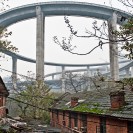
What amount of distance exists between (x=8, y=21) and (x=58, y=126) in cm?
5712

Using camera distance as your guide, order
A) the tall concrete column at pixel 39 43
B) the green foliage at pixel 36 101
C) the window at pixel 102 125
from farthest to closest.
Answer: the tall concrete column at pixel 39 43 → the green foliage at pixel 36 101 → the window at pixel 102 125

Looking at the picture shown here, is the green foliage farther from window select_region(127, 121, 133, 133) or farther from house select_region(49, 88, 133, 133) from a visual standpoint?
window select_region(127, 121, 133, 133)

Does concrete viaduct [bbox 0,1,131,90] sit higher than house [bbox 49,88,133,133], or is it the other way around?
concrete viaduct [bbox 0,1,131,90]

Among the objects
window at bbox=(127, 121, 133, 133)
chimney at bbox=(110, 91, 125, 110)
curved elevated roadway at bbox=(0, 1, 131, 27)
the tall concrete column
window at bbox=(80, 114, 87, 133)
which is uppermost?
curved elevated roadway at bbox=(0, 1, 131, 27)

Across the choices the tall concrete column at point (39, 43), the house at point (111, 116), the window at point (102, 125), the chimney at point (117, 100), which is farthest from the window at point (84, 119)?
the tall concrete column at point (39, 43)

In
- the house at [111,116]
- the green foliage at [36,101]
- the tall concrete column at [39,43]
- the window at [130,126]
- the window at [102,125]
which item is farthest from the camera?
the tall concrete column at [39,43]

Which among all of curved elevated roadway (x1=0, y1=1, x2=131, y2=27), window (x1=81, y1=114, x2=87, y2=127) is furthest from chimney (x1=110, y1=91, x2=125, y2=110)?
curved elevated roadway (x1=0, y1=1, x2=131, y2=27)

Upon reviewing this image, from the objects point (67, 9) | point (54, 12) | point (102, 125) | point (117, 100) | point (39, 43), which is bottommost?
point (102, 125)

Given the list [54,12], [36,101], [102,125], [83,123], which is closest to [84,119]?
[83,123]

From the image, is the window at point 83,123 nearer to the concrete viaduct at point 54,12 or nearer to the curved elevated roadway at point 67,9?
the concrete viaduct at point 54,12

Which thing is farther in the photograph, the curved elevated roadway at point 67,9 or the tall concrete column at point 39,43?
the curved elevated roadway at point 67,9

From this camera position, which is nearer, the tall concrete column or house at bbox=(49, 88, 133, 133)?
house at bbox=(49, 88, 133, 133)

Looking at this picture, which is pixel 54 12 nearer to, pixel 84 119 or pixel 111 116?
pixel 84 119

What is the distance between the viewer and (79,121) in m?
29.0
